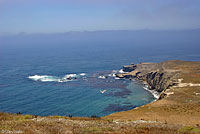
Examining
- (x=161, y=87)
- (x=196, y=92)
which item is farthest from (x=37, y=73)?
(x=196, y=92)

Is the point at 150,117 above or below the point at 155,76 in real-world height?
above

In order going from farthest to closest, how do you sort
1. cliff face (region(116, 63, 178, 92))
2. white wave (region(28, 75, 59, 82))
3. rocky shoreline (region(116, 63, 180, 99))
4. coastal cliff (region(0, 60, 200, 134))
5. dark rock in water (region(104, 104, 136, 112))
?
white wave (region(28, 75, 59, 82)), cliff face (region(116, 63, 178, 92)), rocky shoreline (region(116, 63, 180, 99)), dark rock in water (region(104, 104, 136, 112)), coastal cliff (region(0, 60, 200, 134))

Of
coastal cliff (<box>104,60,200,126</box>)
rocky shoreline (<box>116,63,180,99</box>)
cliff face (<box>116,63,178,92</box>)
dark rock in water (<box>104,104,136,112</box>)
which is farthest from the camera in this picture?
cliff face (<box>116,63,178,92</box>)

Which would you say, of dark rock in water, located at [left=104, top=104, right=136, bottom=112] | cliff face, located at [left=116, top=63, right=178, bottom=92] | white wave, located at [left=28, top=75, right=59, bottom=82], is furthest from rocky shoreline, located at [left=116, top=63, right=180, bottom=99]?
white wave, located at [left=28, top=75, right=59, bottom=82]

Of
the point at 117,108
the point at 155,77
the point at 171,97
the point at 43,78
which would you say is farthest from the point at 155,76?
the point at 43,78

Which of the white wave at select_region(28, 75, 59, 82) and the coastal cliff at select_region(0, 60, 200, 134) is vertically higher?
the coastal cliff at select_region(0, 60, 200, 134)

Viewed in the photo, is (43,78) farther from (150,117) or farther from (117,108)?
(150,117)

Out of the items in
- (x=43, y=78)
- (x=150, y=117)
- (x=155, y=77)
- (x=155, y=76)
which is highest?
(x=150, y=117)

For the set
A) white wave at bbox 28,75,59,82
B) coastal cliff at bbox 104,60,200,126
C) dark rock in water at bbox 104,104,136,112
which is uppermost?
coastal cliff at bbox 104,60,200,126

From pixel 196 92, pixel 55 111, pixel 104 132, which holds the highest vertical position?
pixel 104 132

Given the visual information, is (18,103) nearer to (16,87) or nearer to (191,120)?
(16,87)

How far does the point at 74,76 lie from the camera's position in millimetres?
118125

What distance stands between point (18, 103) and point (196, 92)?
6428 centimetres

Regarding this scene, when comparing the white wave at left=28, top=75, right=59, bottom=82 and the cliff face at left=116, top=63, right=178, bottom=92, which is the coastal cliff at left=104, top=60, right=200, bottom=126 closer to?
the cliff face at left=116, top=63, right=178, bottom=92
